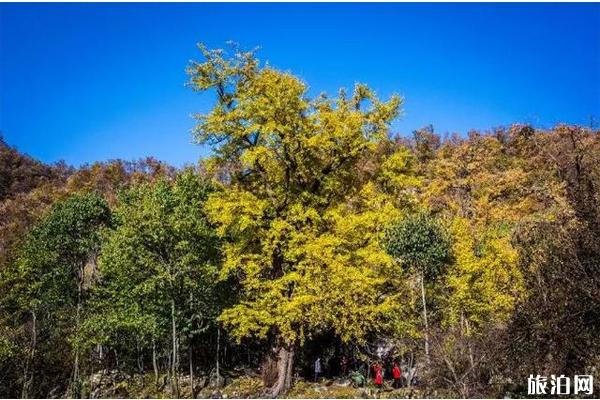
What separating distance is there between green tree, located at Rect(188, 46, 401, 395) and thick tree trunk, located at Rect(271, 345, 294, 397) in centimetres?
4

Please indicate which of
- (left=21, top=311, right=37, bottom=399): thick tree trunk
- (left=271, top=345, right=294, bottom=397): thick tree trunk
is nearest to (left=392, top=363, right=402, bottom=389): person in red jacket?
(left=271, top=345, right=294, bottom=397): thick tree trunk

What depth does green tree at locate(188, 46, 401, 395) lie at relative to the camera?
2178 centimetres

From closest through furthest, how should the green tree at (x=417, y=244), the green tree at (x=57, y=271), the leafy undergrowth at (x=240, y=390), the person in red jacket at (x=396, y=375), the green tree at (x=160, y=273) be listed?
the green tree at (x=160, y=273) < the green tree at (x=417, y=244) < the leafy undergrowth at (x=240, y=390) < the person in red jacket at (x=396, y=375) < the green tree at (x=57, y=271)

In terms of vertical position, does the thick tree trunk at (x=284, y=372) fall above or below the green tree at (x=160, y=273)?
below

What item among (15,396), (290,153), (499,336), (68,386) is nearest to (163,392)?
(68,386)

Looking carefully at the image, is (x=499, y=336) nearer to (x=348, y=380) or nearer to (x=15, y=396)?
(x=348, y=380)

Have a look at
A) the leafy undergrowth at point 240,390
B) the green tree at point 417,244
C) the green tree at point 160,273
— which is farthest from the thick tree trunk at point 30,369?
the green tree at point 417,244

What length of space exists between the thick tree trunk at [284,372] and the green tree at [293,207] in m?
0.04

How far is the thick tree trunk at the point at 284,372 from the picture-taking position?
2300 cm

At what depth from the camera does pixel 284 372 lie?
2319 centimetres

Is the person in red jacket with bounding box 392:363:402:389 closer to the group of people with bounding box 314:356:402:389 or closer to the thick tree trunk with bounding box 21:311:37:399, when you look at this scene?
the group of people with bounding box 314:356:402:389

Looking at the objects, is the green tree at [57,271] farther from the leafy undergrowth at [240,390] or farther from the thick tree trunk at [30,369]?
the leafy undergrowth at [240,390]

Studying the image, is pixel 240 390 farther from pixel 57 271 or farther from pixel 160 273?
pixel 57 271

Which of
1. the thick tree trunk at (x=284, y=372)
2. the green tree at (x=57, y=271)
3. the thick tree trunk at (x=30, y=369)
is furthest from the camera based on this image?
the green tree at (x=57, y=271)
